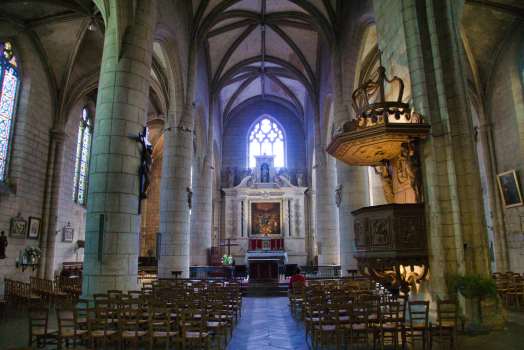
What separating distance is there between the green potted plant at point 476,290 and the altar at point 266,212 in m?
18.9

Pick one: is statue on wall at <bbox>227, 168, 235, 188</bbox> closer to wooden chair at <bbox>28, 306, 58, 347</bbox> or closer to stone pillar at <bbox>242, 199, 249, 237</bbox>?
stone pillar at <bbox>242, 199, 249, 237</bbox>

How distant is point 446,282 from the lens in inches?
254

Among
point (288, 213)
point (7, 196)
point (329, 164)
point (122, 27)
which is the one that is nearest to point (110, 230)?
point (122, 27)

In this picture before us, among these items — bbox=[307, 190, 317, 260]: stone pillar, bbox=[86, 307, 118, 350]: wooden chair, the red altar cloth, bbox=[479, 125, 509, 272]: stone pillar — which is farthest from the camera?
bbox=[307, 190, 317, 260]: stone pillar

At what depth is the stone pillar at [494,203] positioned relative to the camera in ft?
46.1

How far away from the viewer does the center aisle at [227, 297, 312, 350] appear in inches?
232

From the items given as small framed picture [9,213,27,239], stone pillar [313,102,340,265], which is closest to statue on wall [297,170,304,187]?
stone pillar [313,102,340,265]

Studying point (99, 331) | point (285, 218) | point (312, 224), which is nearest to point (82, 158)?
point (285, 218)

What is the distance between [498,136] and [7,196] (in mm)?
19240

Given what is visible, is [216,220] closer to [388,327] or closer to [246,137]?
[246,137]

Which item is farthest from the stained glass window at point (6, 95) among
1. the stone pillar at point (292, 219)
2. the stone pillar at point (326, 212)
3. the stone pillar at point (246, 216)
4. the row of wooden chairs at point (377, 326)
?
the stone pillar at point (292, 219)

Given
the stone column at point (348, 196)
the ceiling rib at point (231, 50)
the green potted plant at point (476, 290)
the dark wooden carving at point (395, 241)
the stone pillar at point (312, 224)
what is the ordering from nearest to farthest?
the green potted plant at point (476, 290) < the dark wooden carving at point (395, 241) < the stone column at point (348, 196) < the ceiling rib at point (231, 50) < the stone pillar at point (312, 224)

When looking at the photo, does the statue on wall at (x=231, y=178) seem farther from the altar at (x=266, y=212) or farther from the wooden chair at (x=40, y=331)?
the wooden chair at (x=40, y=331)

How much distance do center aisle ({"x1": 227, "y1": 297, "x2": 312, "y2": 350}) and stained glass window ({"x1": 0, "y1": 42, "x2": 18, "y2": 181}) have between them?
1077 centimetres
